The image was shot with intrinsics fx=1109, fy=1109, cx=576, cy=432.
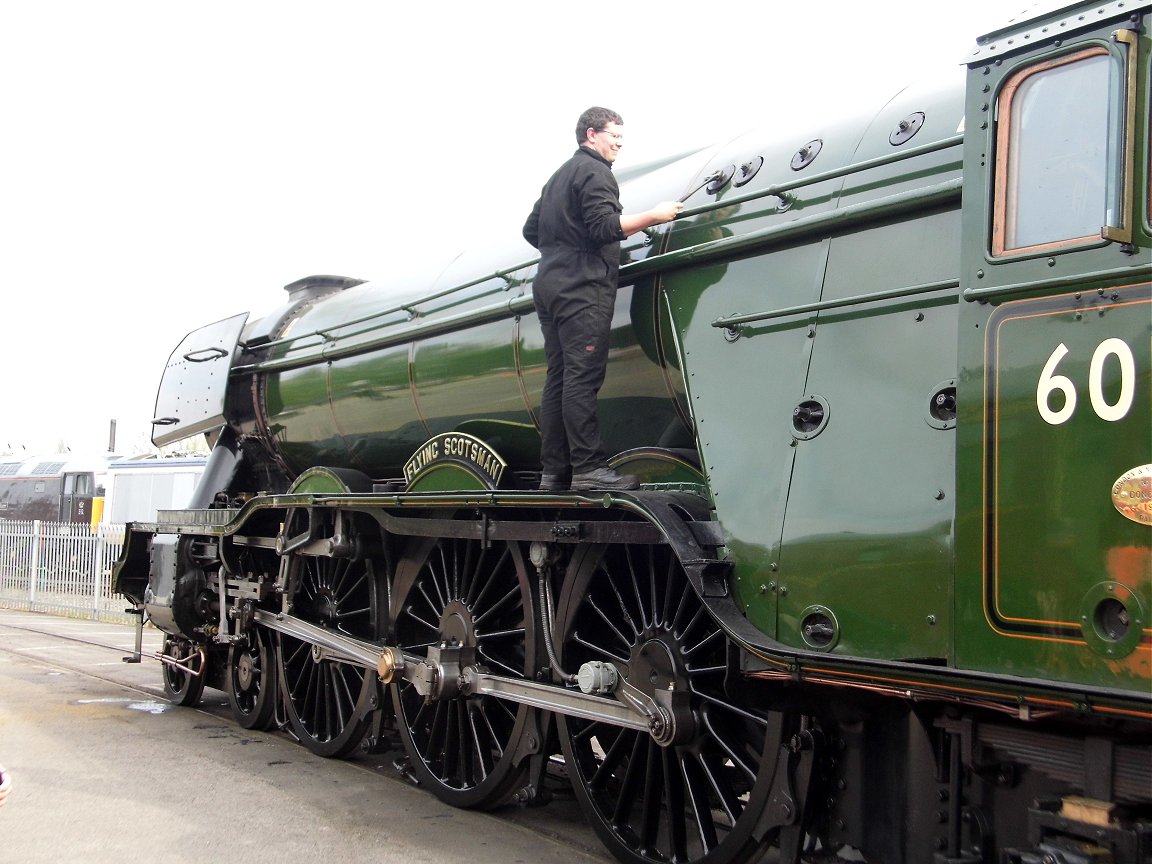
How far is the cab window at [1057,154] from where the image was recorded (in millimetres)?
2957

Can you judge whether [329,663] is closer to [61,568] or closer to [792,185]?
[792,185]

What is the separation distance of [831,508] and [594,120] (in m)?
2.26

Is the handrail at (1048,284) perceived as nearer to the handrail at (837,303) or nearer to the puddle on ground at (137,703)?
the handrail at (837,303)

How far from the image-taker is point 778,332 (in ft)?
13.3

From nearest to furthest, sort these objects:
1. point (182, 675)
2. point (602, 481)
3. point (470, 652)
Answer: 1. point (602, 481)
2. point (470, 652)
3. point (182, 675)

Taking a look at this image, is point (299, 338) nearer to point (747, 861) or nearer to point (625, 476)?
point (625, 476)

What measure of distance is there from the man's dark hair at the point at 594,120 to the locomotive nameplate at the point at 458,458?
1.65 metres

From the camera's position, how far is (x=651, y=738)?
4480mm

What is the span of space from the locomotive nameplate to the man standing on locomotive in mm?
638

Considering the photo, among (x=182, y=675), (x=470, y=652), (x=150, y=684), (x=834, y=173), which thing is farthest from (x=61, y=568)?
(x=834, y=173)

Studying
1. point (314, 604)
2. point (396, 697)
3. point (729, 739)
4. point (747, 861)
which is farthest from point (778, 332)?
point (314, 604)

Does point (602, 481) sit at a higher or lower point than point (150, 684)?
higher

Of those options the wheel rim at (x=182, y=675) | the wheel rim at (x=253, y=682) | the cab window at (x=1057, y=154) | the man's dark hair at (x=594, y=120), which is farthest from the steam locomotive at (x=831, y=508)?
the wheel rim at (x=182, y=675)

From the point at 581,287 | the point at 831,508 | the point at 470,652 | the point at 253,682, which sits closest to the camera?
the point at 831,508
